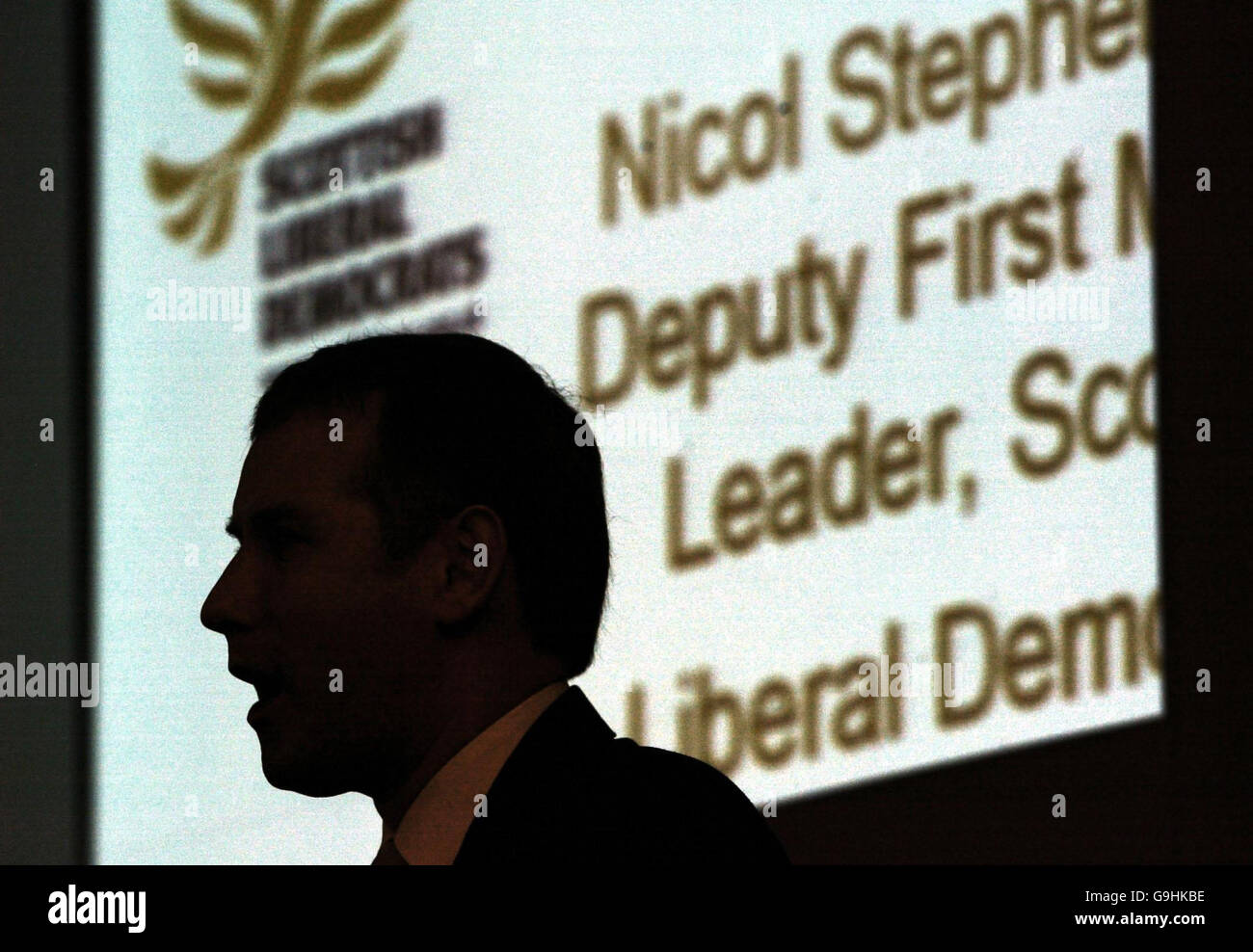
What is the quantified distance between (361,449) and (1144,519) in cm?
261

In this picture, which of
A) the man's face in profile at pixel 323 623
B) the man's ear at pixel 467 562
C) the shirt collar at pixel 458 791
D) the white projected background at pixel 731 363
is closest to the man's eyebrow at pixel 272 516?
the man's face in profile at pixel 323 623

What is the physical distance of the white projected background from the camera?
333 cm

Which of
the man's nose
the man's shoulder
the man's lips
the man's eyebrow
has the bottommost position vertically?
the man's shoulder

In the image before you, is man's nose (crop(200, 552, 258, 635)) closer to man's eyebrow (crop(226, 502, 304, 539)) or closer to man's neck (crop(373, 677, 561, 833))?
man's eyebrow (crop(226, 502, 304, 539))

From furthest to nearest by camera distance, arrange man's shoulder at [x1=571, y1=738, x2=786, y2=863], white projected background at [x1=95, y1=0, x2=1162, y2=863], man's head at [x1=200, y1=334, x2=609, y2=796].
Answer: white projected background at [x1=95, y1=0, x2=1162, y2=863] → man's head at [x1=200, y1=334, x2=609, y2=796] → man's shoulder at [x1=571, y1=738, x2=786, y2=863]

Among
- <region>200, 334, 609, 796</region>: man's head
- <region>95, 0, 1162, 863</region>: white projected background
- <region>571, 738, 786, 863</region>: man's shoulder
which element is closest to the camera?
<region>571, 738, 786, 863</region>: man's shoulder

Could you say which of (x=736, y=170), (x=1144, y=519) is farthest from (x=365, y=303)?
(x=1144, y=519)

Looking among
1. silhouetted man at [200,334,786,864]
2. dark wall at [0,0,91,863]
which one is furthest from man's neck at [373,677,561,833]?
dark wall at [0,0,91,863]

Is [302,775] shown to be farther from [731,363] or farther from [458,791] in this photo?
[731,363]

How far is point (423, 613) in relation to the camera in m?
1.29

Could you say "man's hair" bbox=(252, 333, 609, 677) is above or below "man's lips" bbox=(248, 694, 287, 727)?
above

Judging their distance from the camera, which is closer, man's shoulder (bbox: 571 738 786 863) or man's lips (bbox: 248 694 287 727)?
man's shoulder (bbox: 571 738 786 863)

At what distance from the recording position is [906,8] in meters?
3.53
